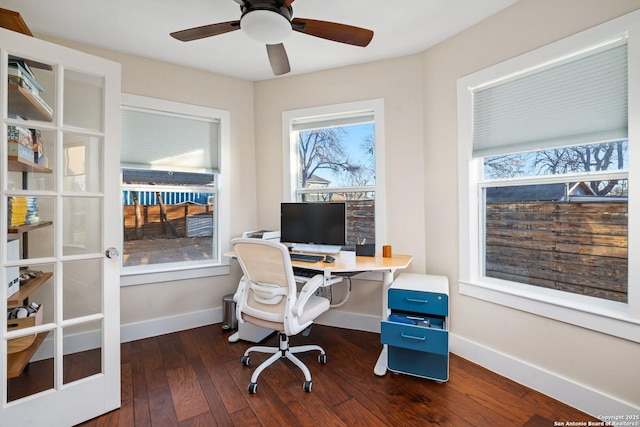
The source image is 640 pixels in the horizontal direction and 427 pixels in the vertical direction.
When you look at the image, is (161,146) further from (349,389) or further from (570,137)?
(570,137)

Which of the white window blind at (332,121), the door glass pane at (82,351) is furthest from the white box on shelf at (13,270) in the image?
the white window blind at (332,121)

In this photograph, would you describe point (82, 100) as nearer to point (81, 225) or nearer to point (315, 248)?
point (81, 225)

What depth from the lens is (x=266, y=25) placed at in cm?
159

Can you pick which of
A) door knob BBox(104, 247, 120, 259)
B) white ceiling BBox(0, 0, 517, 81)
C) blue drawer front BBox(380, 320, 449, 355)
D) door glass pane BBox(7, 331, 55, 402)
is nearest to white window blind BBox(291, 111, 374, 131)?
white ceiling BBox(0, 0, 517, 81)

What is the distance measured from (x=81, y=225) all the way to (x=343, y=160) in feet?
6.94

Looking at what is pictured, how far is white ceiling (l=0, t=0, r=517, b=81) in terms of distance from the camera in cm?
192

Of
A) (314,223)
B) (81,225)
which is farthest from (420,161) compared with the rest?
(81,225)

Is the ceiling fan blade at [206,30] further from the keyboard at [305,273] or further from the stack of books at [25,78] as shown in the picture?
the keyboard at [305,273]

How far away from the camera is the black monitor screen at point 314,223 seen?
2516 millimetres

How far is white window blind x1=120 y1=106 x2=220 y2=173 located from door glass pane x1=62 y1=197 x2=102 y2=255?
42.0 inches

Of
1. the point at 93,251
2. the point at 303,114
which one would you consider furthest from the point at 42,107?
the point at 303,114

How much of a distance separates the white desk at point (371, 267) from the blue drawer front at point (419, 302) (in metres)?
0.14

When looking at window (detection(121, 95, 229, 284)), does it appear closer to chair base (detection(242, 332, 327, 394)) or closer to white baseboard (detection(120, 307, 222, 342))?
white baseboard (detection(120, 307, 222, 342))

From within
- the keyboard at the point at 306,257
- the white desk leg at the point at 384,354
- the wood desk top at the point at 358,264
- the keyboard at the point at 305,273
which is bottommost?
the white desk leg at the point at 384,354
